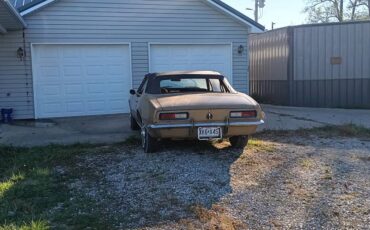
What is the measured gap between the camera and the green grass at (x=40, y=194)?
475cm

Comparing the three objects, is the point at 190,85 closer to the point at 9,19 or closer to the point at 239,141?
the point at 239,141

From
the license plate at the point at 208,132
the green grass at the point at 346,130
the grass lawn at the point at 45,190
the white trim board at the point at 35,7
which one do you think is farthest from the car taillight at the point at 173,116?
the white trim board at the point at 35,7

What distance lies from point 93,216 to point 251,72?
16754mm

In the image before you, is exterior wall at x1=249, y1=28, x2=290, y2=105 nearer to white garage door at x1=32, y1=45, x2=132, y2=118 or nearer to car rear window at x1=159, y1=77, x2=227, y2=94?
white garage door at x1=32, y1=45, x2=132, y2=118

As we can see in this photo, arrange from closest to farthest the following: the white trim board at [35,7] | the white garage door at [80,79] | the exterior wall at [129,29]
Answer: the white trim board at [35,7]
the exterior wall at [129,29]
the white garage door at [80,79]

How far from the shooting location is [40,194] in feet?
18.8

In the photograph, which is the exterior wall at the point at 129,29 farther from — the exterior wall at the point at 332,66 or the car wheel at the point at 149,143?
the car wheel at the point at 149,143

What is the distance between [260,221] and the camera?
4.70 metres

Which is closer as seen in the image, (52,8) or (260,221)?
(260,221)

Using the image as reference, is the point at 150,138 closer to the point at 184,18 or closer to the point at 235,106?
the point at 235,106

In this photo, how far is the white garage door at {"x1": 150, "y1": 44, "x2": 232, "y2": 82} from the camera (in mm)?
14352

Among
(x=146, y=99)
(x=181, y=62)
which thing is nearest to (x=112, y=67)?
(x=181, y=62)

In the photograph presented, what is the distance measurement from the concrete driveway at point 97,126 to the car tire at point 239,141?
2.65 metres

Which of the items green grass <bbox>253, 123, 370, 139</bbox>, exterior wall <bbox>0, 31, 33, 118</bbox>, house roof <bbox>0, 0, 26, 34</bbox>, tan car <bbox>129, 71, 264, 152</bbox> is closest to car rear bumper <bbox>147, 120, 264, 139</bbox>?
tan car <bbox>129, 71, 264, 152</bbox>
